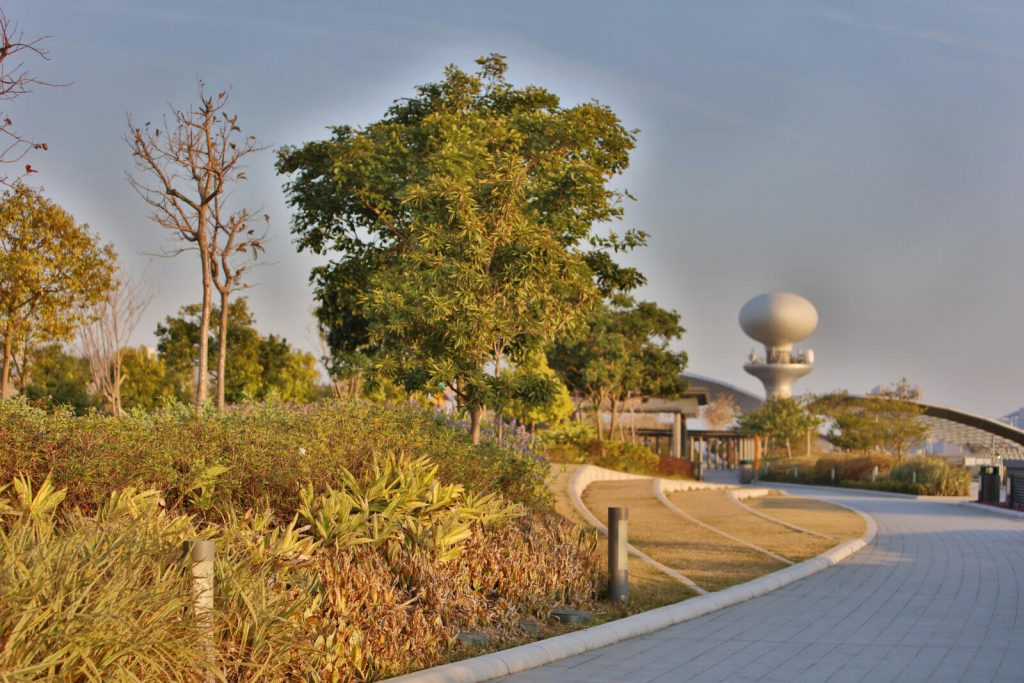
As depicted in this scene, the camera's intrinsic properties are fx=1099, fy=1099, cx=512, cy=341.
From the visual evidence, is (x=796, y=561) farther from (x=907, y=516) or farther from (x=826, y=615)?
(x=907, y=516)

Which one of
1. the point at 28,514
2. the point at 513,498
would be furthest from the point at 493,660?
the point at 513,498

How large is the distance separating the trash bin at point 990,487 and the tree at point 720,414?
74375mm

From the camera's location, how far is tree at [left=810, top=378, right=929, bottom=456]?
60.7m

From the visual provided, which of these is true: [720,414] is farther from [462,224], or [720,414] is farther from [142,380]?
[462,224]

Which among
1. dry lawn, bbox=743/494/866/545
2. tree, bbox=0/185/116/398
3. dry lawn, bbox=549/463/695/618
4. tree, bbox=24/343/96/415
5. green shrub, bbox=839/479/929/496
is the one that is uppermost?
tree, bbox=0/185/116/398

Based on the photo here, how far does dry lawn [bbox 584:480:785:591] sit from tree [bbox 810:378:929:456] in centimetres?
4351

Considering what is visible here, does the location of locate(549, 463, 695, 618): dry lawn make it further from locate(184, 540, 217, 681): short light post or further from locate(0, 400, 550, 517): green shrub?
locate(184, 540, 217, 681): short light post

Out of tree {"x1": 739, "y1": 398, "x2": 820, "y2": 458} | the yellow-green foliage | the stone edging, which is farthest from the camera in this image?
tree {"x1": 739, "y1": 398, "x2": 820, "y2": 458}

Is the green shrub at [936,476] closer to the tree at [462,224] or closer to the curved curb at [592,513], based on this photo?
the curved curb at [592,513]

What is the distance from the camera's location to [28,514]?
840 cm

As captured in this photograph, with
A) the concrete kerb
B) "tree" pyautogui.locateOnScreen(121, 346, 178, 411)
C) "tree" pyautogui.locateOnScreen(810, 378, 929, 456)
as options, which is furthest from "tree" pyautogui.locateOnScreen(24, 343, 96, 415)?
"tree" pyautogui.locateOnScreen(810, 378, 929, 456)

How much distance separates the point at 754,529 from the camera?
18.5 metres

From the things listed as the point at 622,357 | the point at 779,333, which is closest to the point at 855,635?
the point at 622,357

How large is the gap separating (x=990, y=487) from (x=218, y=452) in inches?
1036
